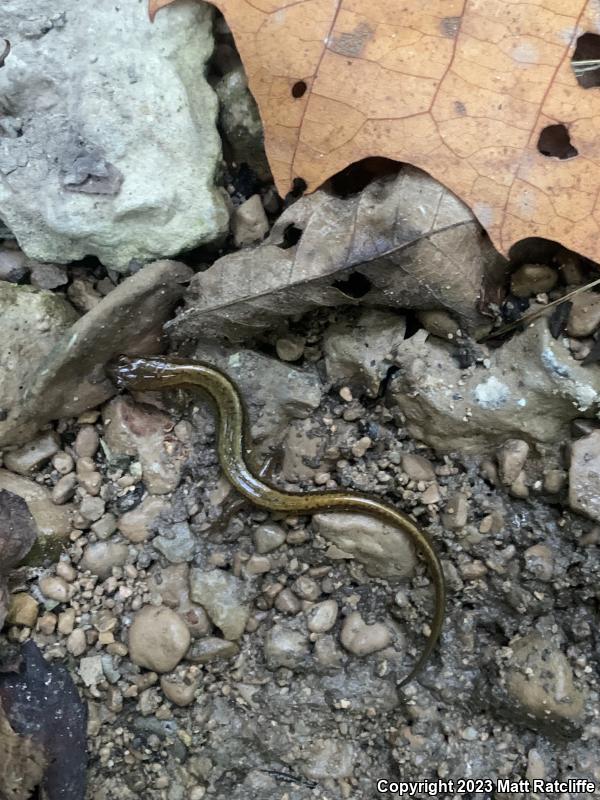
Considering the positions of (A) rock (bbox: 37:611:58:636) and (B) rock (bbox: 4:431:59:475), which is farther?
(B) rock (bbox: 4:431:59:475)

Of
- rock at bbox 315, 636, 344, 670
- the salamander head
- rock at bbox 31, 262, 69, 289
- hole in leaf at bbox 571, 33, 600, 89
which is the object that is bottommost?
rock at bbox 315, 636, 344, 670

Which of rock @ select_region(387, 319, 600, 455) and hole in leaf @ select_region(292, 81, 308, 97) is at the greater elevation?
hole in leaf @ select_region(292, 81, 308, 97)

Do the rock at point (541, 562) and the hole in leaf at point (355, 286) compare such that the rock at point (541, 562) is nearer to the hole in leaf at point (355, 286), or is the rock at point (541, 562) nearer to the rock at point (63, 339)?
the hole in leaf at point (355, 286)

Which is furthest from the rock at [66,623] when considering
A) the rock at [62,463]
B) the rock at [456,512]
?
the rock at [456,512]

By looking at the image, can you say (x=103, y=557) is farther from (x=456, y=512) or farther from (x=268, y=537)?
(x=456, y=512)

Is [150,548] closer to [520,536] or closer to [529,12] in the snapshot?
[520,536]

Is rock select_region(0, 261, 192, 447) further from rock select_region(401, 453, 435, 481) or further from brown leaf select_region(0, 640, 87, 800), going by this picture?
rock select_region(401, 453, 435, 481)

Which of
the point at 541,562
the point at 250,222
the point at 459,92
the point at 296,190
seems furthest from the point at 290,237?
the point at 541,562

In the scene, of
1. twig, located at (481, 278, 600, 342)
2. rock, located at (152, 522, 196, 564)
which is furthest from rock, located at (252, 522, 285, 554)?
twig, located at (481, 278, 600, 342)
